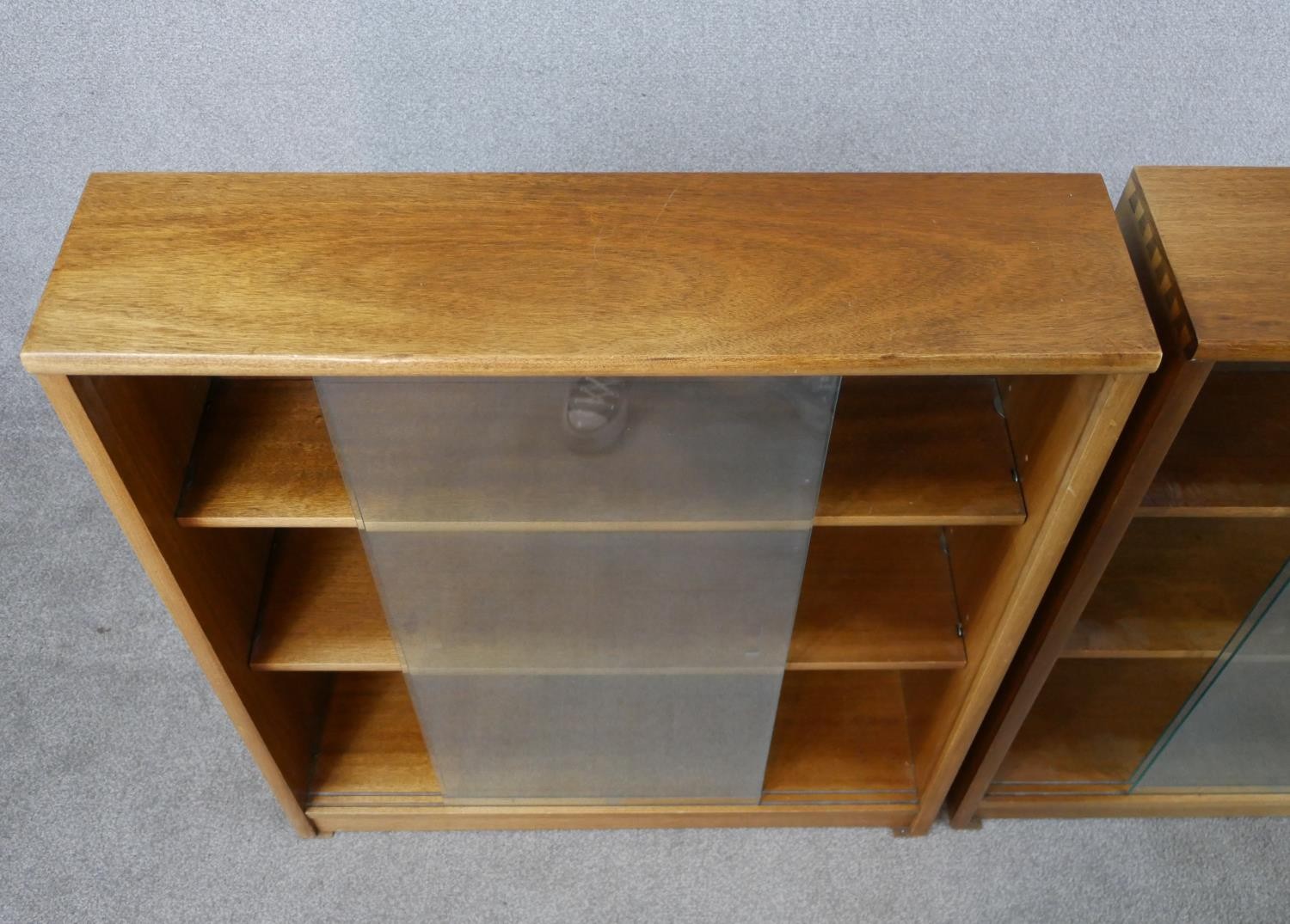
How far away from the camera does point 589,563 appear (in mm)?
1155

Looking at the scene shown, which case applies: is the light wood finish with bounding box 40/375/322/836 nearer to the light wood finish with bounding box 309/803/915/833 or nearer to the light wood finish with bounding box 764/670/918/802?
the light wood finish with bounding box 309/803/915/833

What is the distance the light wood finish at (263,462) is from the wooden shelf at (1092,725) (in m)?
0.96

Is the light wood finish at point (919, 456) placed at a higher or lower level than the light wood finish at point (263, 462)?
higher

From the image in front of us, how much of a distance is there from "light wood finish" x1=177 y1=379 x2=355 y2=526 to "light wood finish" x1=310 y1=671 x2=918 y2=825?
0.56 metres

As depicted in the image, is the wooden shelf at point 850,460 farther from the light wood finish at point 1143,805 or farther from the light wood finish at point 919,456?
the light wood finish at point 1143,805

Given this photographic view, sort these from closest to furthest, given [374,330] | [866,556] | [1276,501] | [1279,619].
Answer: [374,330]
[1276,501]
[1279,619]
[866,556]

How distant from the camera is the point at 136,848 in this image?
1536 millimetres

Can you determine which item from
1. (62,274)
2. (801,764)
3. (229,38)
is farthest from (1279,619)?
(229,38)

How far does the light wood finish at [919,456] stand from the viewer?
1.09 m

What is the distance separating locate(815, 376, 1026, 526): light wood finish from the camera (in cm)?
109

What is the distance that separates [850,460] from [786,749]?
58 cm

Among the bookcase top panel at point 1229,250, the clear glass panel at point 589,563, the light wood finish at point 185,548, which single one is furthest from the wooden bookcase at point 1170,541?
the light wood finish at point 185,548

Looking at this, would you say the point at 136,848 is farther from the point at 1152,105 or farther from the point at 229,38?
the point at 1152,105

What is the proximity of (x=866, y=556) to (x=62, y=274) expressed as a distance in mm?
874
